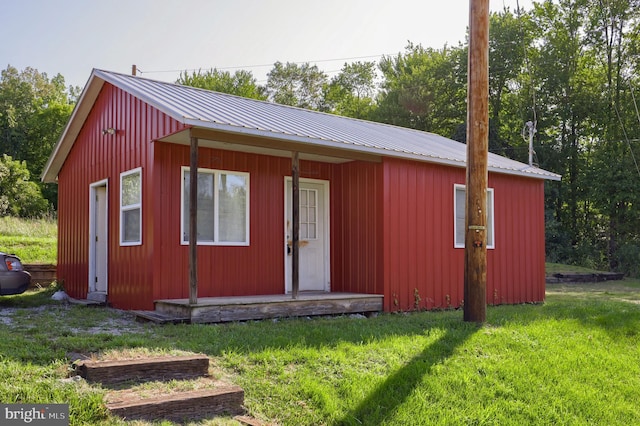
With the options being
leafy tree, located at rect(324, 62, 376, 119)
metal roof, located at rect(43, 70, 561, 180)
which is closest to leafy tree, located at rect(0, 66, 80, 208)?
leafy tree, located at rect(324, 62, 376, 119)

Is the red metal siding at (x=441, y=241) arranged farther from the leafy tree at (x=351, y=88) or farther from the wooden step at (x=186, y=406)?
the leafy tree at (x=351, y=88)

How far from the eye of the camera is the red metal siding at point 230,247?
8.70m

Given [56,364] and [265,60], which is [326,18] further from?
[265,60]

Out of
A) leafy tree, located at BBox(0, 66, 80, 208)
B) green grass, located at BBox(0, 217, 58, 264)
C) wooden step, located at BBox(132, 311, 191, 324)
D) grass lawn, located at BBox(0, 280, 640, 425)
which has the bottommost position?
grass lawn, located at BBox(0, 280, 640, 425)

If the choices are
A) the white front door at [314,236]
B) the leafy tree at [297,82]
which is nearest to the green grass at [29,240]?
the white front door at [314,236]

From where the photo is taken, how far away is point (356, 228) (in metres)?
10.2

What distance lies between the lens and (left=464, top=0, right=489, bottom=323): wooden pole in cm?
775

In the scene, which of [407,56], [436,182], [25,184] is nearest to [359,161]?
[436,182]

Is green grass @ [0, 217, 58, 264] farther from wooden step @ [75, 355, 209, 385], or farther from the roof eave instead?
wooden step @ [75, 355, 209, 385]

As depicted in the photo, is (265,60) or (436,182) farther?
(265,60)

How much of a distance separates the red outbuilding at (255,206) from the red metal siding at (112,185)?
0.04 m

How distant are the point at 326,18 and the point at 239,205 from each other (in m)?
7.22

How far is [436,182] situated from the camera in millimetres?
10375

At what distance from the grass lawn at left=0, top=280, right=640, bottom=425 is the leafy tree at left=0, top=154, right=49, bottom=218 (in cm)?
1747
